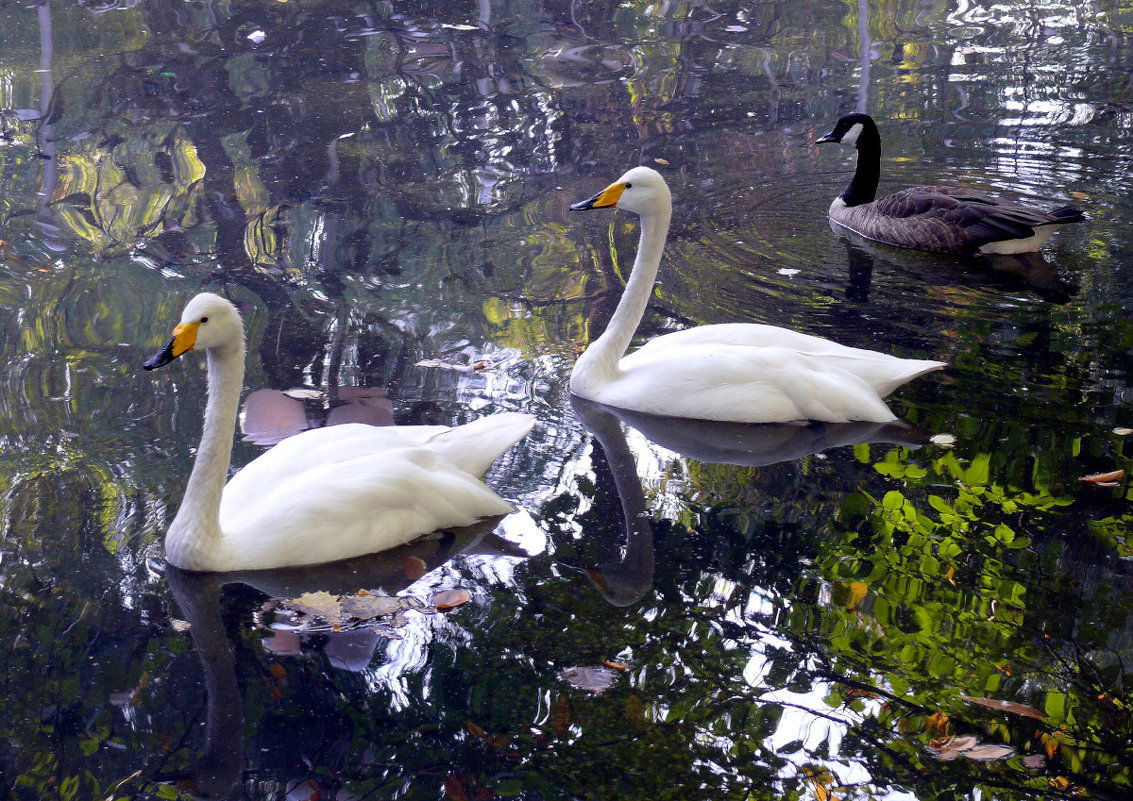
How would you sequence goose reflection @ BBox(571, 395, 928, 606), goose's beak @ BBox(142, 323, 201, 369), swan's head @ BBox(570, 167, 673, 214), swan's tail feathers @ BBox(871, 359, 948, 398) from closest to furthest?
1. goose's beak @ BBox(142, 323, 201, 369)
2. goose reflection @ BBox(571, 395, 928, 606)
3. swan's tail feathers @ BBox(871, 359, 948, 398)
4. swan's head @ BBox(570, 167, 673, 214)

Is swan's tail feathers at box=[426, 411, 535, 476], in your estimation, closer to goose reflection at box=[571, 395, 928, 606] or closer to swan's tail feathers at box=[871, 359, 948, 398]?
goose reflection at box=[571, 395, 928, 606]

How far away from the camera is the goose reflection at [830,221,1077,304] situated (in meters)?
7.21

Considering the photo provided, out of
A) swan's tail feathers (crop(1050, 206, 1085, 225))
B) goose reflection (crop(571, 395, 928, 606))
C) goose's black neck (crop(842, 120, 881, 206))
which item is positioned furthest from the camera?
goose's black neck (crop(842, 120, 881, 206))

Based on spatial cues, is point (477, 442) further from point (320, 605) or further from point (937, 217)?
point (937, 217)

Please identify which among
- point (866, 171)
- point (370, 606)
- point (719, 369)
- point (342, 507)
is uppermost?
point (866, 171)

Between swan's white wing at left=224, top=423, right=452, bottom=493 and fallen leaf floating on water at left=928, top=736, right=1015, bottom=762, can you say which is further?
swan's white wing at left=224, top=423, right=452, bottom=493

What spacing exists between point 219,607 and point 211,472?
51cm

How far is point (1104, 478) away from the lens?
4969 millimetres

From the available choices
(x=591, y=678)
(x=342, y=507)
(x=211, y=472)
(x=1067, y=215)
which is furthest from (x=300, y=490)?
(x=1067, y=215)

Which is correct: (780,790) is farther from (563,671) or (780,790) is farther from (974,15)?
(974,15)

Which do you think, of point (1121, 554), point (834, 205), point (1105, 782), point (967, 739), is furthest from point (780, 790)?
point (834, 205)

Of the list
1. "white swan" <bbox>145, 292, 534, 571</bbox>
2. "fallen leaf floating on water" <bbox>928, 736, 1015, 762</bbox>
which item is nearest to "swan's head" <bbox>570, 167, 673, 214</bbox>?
"white swan" <bbox>145, 292, 534, 571</bbox>

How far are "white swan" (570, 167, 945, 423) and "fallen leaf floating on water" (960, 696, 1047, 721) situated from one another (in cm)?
198

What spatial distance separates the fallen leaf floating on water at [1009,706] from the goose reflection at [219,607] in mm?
1805
